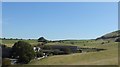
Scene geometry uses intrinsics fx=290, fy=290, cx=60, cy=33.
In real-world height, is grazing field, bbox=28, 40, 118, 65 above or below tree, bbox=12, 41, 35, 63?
below

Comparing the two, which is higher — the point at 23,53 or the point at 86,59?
the point at 23,53

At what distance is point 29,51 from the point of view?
58.2 m

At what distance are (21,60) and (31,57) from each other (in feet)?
6.73

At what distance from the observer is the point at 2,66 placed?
39719mm

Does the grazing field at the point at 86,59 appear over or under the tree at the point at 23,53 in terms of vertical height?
under

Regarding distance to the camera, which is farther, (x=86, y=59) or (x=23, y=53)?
(x=23, y=53)

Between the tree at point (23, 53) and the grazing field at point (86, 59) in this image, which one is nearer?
the grazing field at point (86, 59)

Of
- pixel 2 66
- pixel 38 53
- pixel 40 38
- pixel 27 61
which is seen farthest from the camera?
pixel 40 38

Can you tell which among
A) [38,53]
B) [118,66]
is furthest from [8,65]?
[38,53]

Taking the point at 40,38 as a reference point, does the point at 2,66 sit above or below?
below

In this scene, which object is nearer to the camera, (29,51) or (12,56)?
(29,51)

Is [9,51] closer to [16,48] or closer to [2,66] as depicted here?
[16,48]

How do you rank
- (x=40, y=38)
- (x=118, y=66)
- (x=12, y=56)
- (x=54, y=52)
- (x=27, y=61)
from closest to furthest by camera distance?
(x=118, y=66) → (x=27, y=61) → (x=12, y=56) → (x=54, y=52) → (x=40, y=38)

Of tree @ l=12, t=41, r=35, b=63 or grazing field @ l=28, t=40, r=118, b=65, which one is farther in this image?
tree @ l=12, t=41, r=35, b=63
